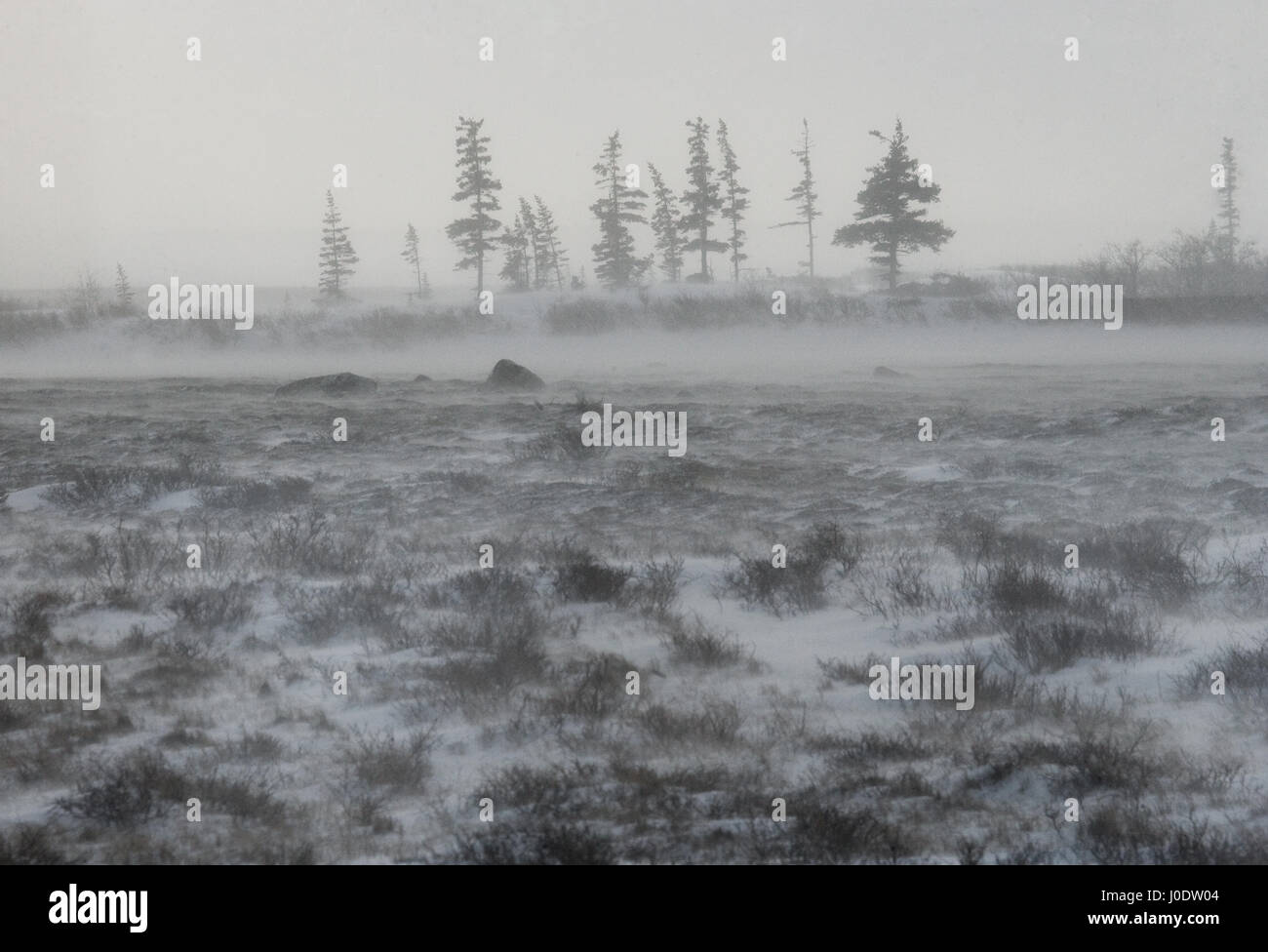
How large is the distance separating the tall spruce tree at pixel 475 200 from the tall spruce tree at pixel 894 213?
12791 millimetres

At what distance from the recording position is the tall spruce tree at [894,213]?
35.7 m

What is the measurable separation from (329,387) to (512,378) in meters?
3.87

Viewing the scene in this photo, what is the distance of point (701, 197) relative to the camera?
135 feet

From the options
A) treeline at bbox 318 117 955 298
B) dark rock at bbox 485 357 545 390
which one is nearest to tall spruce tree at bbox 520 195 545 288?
treeline at bbox 318 117 955 298

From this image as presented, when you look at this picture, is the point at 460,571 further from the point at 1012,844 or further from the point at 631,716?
the point at 1012,844

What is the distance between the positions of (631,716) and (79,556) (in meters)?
5.86

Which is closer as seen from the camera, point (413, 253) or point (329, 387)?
point (329, 387)

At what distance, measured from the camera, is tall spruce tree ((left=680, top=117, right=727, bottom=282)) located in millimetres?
39656

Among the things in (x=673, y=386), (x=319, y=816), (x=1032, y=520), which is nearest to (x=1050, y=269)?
(x=673, y=386)

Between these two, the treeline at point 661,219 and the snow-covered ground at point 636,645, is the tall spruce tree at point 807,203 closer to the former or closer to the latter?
the treeline at point 661,219

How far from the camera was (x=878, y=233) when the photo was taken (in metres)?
37.2

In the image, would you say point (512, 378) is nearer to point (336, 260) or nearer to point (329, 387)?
point (329, 387)

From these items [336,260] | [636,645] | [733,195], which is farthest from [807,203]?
[636,645]

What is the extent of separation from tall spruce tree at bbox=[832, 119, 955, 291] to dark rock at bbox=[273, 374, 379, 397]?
21.5 meters
